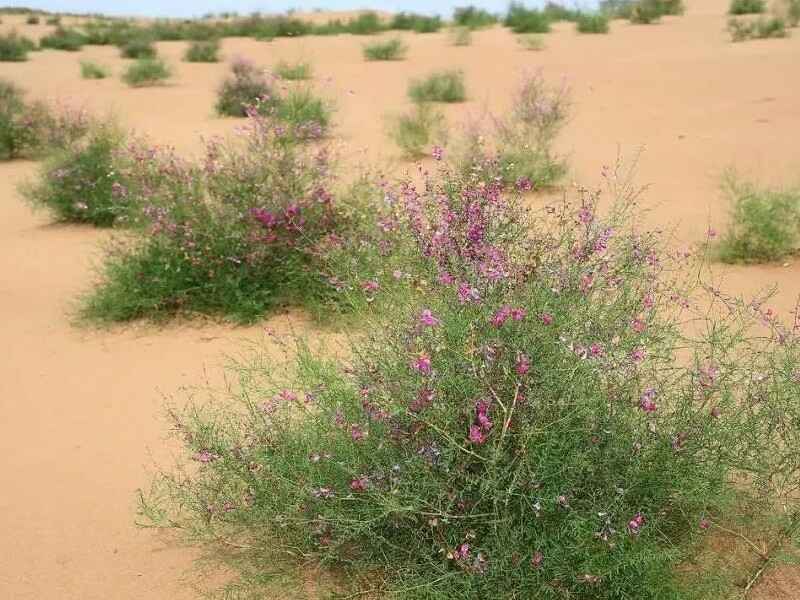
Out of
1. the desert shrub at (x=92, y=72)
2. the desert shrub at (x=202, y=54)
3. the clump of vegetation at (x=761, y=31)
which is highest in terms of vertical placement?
the clump of vegetation at (x=761, y=31)

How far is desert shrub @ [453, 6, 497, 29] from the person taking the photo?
33241 millimetres

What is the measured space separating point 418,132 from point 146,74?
1206cm

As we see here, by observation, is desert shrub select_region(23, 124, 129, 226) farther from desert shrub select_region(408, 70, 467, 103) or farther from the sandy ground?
desert shrub select_region(408, 70, 467, 103)

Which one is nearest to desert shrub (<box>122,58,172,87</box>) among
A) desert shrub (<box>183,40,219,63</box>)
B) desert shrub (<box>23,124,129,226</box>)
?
desert shrub (<box>183,40,219,63</box>)

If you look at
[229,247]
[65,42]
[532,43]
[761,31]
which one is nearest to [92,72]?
[65,42]

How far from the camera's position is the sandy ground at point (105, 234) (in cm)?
406

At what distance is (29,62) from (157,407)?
26.8 meters

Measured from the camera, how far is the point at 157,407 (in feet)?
17.8

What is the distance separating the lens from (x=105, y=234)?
962cm

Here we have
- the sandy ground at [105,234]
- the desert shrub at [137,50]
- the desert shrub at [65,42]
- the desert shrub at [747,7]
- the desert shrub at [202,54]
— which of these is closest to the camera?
the sandy ground at [105,234]

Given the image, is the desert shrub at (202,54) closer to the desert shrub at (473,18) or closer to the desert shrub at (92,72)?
the desert shrub at (92,72)

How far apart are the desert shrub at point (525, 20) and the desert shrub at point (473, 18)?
1.11 meters

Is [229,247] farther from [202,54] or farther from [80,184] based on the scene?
[202,54]

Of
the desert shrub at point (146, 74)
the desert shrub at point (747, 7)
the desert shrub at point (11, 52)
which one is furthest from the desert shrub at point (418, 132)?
the desert shrub at point (747, 7)
